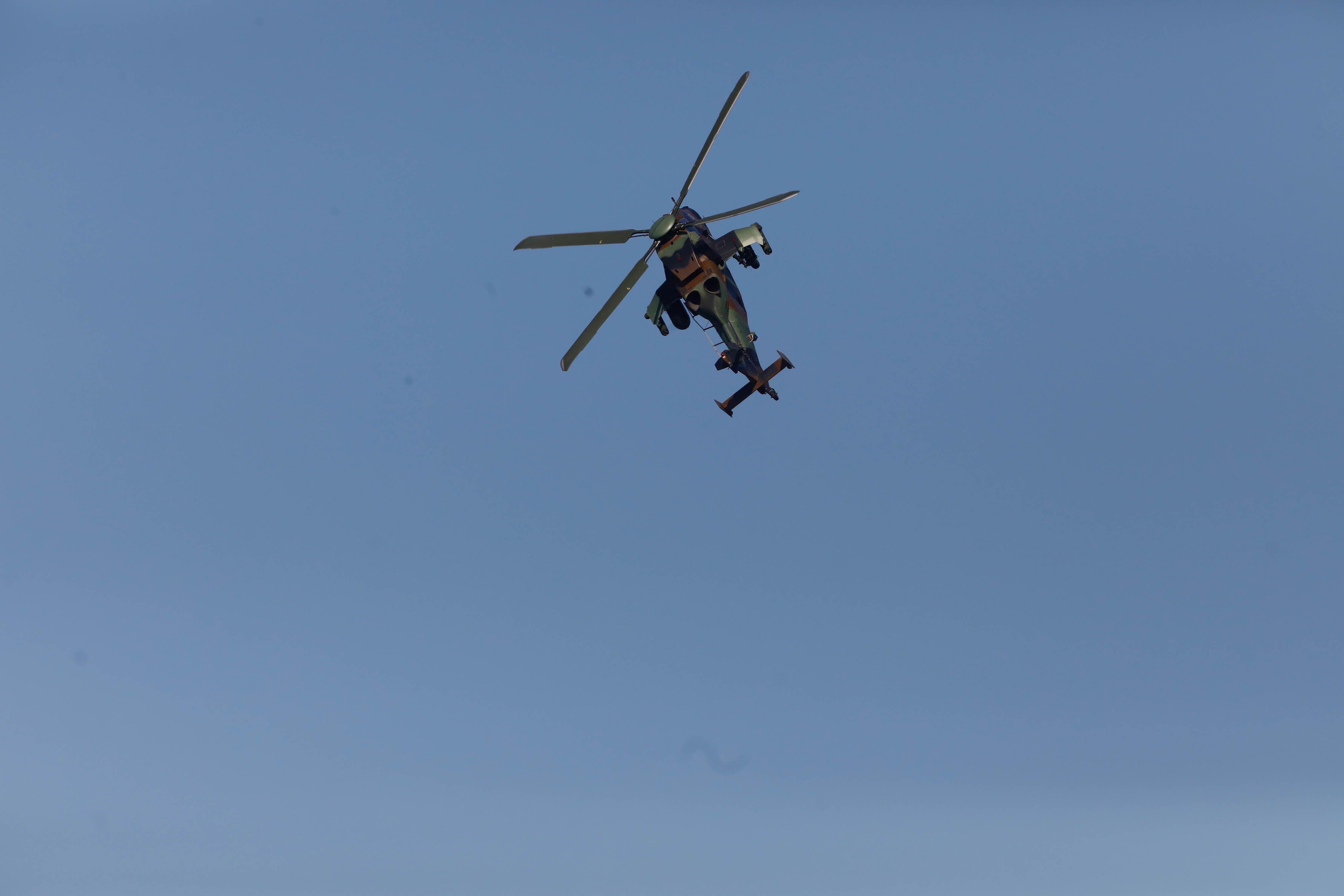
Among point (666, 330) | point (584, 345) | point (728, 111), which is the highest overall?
point (728, 111)

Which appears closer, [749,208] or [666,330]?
[749,208]

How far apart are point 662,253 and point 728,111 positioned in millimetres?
8998

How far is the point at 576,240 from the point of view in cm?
6112

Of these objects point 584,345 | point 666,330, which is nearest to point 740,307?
point 666,330

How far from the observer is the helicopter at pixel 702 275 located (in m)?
60.5

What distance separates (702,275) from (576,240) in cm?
789

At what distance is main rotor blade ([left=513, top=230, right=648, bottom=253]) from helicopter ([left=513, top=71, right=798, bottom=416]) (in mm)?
39

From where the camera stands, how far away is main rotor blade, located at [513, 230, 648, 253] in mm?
60906

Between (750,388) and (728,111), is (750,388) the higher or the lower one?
the lower one

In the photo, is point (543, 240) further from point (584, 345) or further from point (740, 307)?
point (740, 307)

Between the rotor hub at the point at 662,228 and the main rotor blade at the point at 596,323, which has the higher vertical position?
the rotor hub at the point at 662,228

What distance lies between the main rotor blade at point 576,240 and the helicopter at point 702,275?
0.13ft

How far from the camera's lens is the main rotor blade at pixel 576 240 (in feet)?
200

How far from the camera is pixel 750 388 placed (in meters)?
65.8
